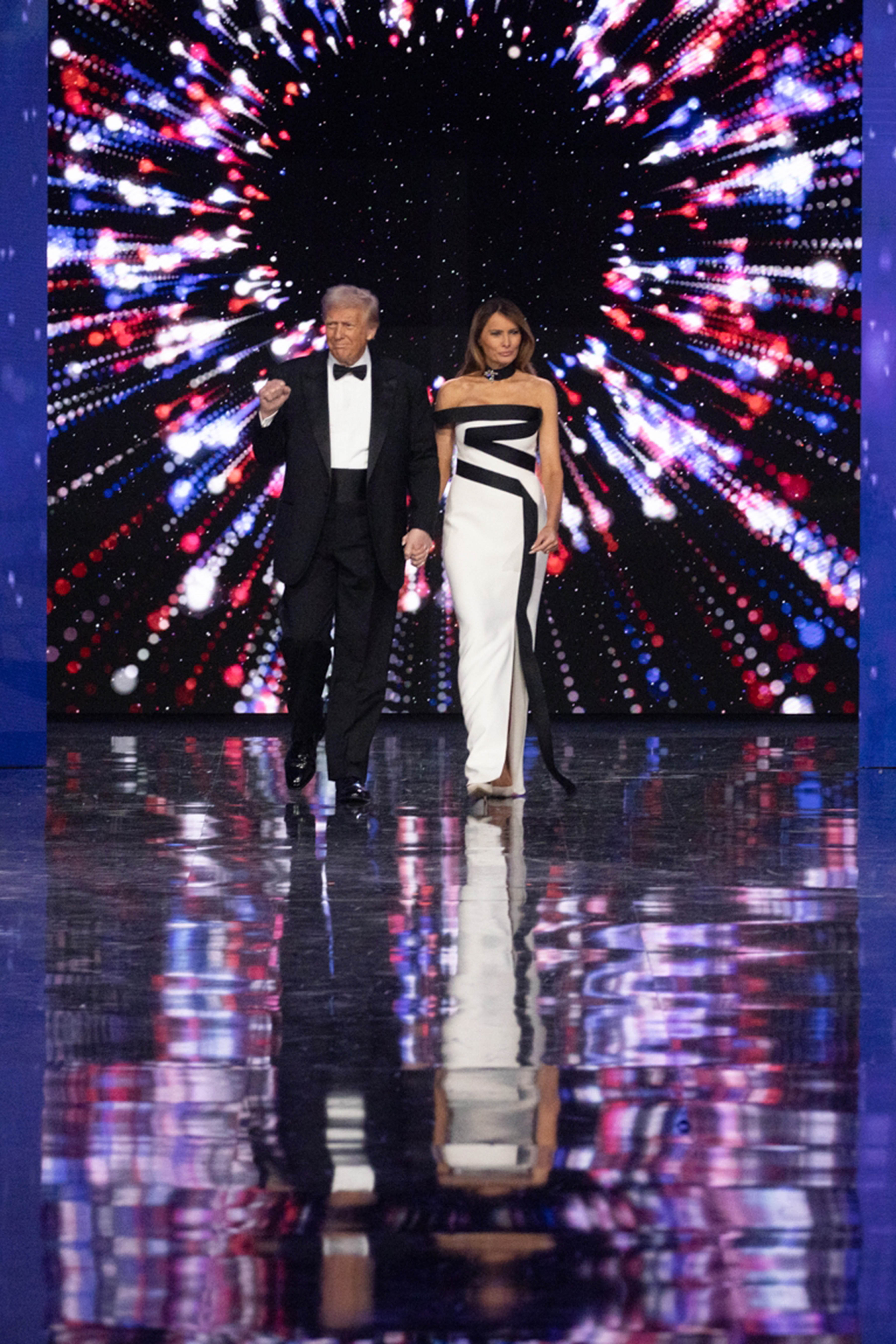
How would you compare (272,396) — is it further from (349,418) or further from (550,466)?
(550,466)

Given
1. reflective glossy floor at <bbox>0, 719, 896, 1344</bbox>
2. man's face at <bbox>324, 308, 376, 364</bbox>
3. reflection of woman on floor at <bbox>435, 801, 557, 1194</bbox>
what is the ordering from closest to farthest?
1. reflective glossy floor at <bbox>0, 719, 896, 1344</bbox>
2. reflection of woman on floor at <bbox>435, 801, 557, 1194</bbox>
3. man's face at <bbox>324, 308, 376, 364</bbox>

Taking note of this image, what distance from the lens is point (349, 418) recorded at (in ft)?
17.5

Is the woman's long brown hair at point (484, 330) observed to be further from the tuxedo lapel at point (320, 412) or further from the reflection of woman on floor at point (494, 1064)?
the reflection of woman on floor at point (494, 1064)

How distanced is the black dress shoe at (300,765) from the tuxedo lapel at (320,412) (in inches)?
32.3

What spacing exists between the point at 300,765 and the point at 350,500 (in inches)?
30.9

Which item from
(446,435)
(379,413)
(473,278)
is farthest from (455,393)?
(473,278)

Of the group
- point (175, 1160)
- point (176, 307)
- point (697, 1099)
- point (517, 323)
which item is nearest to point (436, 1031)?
point (697, 1099)

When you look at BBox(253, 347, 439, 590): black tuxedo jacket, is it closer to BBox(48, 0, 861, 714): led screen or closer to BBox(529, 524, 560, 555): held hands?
BBox(529, 524, 560, 555): held hands

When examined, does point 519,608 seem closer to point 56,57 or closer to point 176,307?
point 176,307

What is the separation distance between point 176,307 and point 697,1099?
667 centimetres

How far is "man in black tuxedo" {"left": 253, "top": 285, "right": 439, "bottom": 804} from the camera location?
531cm

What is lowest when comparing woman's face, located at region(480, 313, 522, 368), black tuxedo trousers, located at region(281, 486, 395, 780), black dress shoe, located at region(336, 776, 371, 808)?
black dress shoe, located at region(336, 776, 371, 808)

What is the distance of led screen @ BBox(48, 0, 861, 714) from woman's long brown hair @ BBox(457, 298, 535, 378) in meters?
2.98

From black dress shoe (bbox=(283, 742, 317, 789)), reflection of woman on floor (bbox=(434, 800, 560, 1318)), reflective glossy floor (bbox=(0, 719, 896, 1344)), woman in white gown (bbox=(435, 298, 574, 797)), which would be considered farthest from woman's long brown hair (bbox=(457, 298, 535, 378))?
reflection of woman on floor (bbox=(434, 800, 560, 1318))
